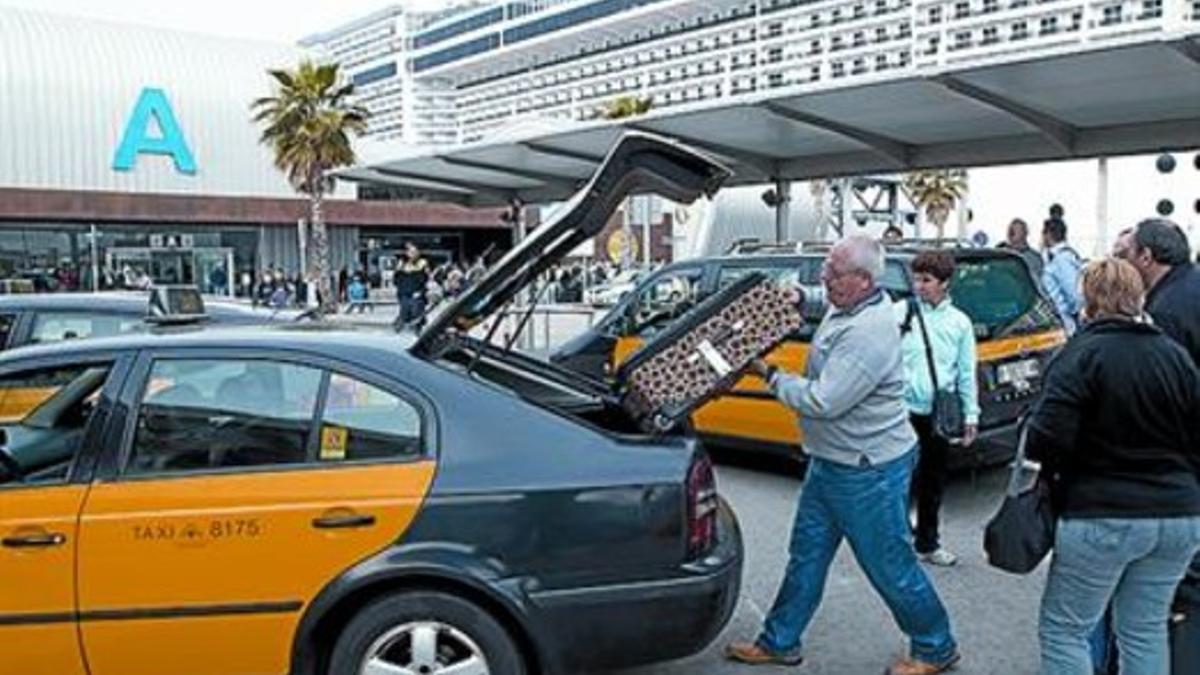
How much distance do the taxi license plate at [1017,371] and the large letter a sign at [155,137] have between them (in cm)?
4037

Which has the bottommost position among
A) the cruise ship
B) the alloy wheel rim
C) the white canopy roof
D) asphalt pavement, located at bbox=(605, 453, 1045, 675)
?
asphalt pavement, located at bbox=(605, 453, 1045, 675)

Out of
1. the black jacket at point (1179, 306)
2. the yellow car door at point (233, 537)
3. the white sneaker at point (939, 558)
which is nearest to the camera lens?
the yellow car door at point (233, 537)

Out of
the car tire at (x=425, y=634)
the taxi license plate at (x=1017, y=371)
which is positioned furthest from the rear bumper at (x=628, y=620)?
the taxi license plate at (x=1017, y=371)

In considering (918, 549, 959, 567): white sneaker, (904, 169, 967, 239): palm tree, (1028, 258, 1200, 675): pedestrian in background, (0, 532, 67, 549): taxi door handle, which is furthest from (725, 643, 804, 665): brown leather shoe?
(904, 169, 967, 239): palm tree

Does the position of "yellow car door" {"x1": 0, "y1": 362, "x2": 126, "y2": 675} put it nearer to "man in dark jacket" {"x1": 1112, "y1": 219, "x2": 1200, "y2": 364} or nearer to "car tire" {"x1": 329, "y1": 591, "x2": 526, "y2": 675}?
"car tire" {"x1": 329, "y1": 591, "x2": 526, "y2": 675}

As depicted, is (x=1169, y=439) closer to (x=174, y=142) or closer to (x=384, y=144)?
(x=174, y=142)

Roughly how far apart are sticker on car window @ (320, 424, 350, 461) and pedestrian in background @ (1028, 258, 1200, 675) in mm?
2133

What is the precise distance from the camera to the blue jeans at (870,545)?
4.18 meters

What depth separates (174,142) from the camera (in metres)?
43.2

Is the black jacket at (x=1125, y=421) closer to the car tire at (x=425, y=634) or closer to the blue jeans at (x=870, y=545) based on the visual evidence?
the blue jeans at (x=870, y=545)

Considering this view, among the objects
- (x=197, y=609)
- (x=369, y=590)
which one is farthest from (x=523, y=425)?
(x=197, y=609)

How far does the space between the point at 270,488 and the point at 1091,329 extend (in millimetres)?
2547

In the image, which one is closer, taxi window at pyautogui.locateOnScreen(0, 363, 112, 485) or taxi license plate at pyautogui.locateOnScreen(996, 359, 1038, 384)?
taxi window at pyautogui.locateOnScreen(0, 363, 112, 485)

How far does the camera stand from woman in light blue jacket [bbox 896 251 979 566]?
564cm
